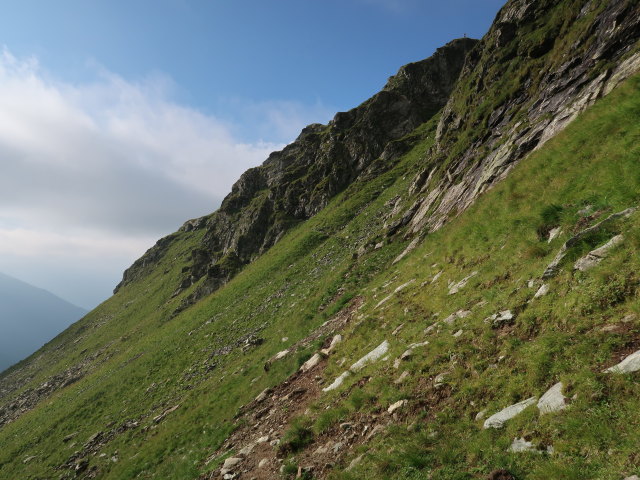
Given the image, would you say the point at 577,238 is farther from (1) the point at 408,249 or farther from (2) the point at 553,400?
(1) the point at 408,249

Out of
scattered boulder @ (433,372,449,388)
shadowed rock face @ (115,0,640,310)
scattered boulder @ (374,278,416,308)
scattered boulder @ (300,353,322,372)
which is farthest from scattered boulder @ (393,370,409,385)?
shadowed rock face @ (115,0,640,310)

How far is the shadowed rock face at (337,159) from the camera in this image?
74000 mm

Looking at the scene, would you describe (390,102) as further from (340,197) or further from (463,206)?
Answer: (463,206)

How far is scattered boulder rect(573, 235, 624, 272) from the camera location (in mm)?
8555

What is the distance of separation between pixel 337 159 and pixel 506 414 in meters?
75.4

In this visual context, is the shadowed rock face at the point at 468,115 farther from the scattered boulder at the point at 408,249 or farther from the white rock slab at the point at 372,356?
the white rock slab at the point at 372,356

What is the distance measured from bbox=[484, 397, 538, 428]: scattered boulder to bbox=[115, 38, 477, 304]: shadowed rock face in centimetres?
6397

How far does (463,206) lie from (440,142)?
2484cm

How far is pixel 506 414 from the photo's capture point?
698cm

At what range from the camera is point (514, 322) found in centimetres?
937

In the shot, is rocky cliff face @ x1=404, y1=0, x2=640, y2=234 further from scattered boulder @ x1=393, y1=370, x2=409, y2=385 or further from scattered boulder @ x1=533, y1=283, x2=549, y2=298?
scattered boulder @ x1=393, y1=370, x2=409, y2=385

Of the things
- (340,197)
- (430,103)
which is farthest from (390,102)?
(340,197)

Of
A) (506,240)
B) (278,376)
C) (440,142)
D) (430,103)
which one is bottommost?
(278,376)

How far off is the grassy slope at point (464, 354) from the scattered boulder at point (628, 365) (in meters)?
0.26
